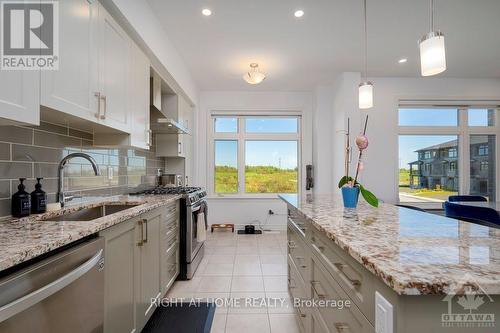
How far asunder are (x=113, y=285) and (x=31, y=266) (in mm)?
597

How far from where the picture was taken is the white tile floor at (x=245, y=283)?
191 centimetres

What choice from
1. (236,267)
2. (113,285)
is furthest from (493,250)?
(236,267)

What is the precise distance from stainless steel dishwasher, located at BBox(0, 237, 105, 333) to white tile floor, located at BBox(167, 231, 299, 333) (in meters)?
1.11

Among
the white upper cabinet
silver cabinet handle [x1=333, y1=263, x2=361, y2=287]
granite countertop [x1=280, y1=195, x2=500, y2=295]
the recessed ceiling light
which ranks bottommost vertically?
silver cabinet handle [x1=333, y1=263, x2=361, y2=287]

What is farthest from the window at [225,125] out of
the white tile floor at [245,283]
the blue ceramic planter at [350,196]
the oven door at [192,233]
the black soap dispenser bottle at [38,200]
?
the black soap dispenser bottle at [38,200]

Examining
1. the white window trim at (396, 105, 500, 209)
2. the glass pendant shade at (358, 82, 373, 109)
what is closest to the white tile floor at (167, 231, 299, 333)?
the glass pendant shade at (358, 82, 373, 109)

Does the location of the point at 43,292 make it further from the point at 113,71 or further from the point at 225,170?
the point at 225,170

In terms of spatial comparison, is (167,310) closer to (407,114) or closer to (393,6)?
(393,6)

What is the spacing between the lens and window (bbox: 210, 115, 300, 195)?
4.97 meters

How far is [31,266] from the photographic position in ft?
2.63

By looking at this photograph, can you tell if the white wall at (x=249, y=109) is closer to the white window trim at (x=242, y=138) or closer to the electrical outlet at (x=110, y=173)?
the white window trim at (x=242, y=138)

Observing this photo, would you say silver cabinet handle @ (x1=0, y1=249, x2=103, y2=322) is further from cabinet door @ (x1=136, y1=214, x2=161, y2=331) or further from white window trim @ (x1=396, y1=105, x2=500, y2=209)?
white window trim @ (x1=396, y1=105, x2=500, y2=209)

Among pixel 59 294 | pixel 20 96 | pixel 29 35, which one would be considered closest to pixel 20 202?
pixel 20 96

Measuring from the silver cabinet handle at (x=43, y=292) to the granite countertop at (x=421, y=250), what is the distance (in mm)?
1034
